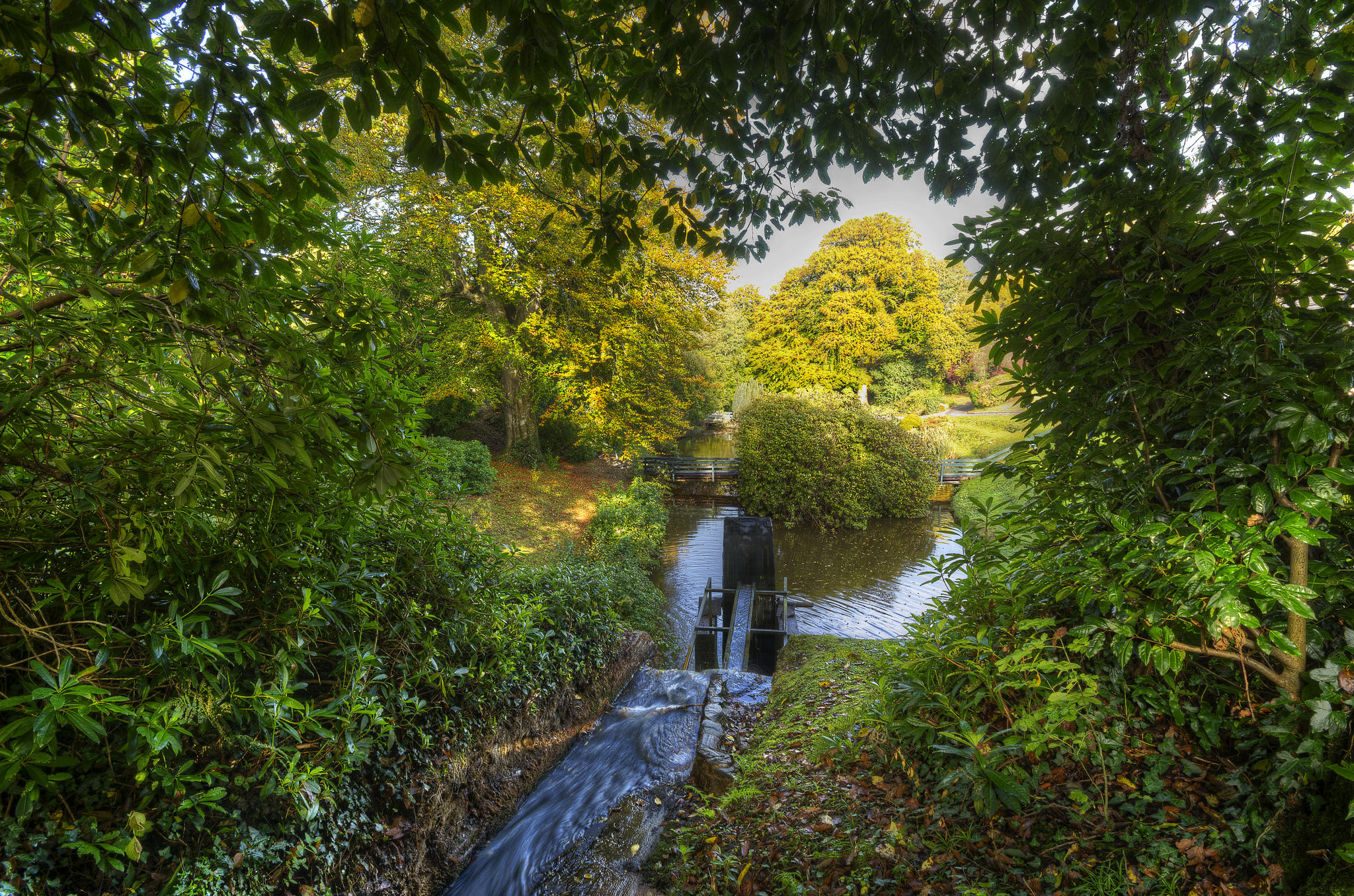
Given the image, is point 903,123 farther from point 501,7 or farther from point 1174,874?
point 1174,874

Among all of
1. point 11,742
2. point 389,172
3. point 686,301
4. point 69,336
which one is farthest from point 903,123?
point 389,172

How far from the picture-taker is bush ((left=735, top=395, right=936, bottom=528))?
45.5ft

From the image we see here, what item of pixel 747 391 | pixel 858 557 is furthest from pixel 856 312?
pixel 858 557

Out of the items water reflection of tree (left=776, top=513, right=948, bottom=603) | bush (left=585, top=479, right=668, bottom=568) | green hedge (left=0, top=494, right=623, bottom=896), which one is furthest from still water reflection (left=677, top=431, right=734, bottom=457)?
green hedge (left=0, top=494, right=623, bottom=896)

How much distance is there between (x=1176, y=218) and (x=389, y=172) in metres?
12.9

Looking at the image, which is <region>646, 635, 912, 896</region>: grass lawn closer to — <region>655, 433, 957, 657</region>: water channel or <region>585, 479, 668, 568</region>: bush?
<region>655, 433, 957, 657</region>: water channel

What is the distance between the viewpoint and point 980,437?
2222cm

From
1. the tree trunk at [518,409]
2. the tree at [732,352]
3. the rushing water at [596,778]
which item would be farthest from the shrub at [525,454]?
the rushing water at [596,778]

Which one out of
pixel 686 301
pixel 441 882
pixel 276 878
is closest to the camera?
pixel 276 878

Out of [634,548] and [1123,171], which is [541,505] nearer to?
[634,548]

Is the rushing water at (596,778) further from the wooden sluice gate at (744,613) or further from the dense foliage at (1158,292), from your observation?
the dense foliage at (1158,292)

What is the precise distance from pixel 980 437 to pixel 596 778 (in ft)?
76.4

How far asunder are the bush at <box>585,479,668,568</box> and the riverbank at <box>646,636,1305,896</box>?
660 cm

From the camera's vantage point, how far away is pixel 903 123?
3.09 metres
